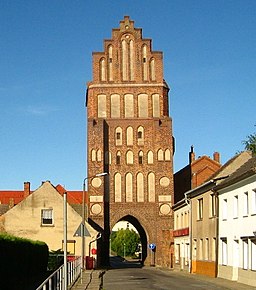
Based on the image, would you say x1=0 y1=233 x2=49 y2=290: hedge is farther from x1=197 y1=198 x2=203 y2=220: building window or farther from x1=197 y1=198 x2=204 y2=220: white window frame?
x1=197 y1=198 x2=203 y2=220: building window

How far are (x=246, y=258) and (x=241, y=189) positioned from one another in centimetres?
386

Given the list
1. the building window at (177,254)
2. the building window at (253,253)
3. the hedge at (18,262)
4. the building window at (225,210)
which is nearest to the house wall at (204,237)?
the building window at (225,210)

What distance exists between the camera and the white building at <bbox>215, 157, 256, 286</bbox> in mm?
33875

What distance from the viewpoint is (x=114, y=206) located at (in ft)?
220

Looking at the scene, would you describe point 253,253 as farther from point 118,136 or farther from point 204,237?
point 118,136

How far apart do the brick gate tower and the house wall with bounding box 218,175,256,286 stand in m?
25.4

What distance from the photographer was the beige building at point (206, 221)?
43.6 m

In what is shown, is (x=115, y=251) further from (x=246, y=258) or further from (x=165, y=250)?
(x=246, y=258)

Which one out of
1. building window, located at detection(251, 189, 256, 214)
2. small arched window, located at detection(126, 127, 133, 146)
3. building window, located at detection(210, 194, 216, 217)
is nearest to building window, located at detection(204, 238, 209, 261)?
building window, located at detection(210, 194, 216, 217)

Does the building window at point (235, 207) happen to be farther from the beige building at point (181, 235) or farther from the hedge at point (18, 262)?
the beige building at point (181, 235)

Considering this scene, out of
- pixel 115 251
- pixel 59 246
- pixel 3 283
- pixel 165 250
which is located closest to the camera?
pixel 3 283

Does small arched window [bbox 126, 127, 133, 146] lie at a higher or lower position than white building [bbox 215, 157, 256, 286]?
higher

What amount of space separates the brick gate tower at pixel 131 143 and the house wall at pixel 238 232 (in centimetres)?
2539

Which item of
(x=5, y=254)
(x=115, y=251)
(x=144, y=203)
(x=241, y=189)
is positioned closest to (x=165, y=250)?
A: (x=144, y=203)
